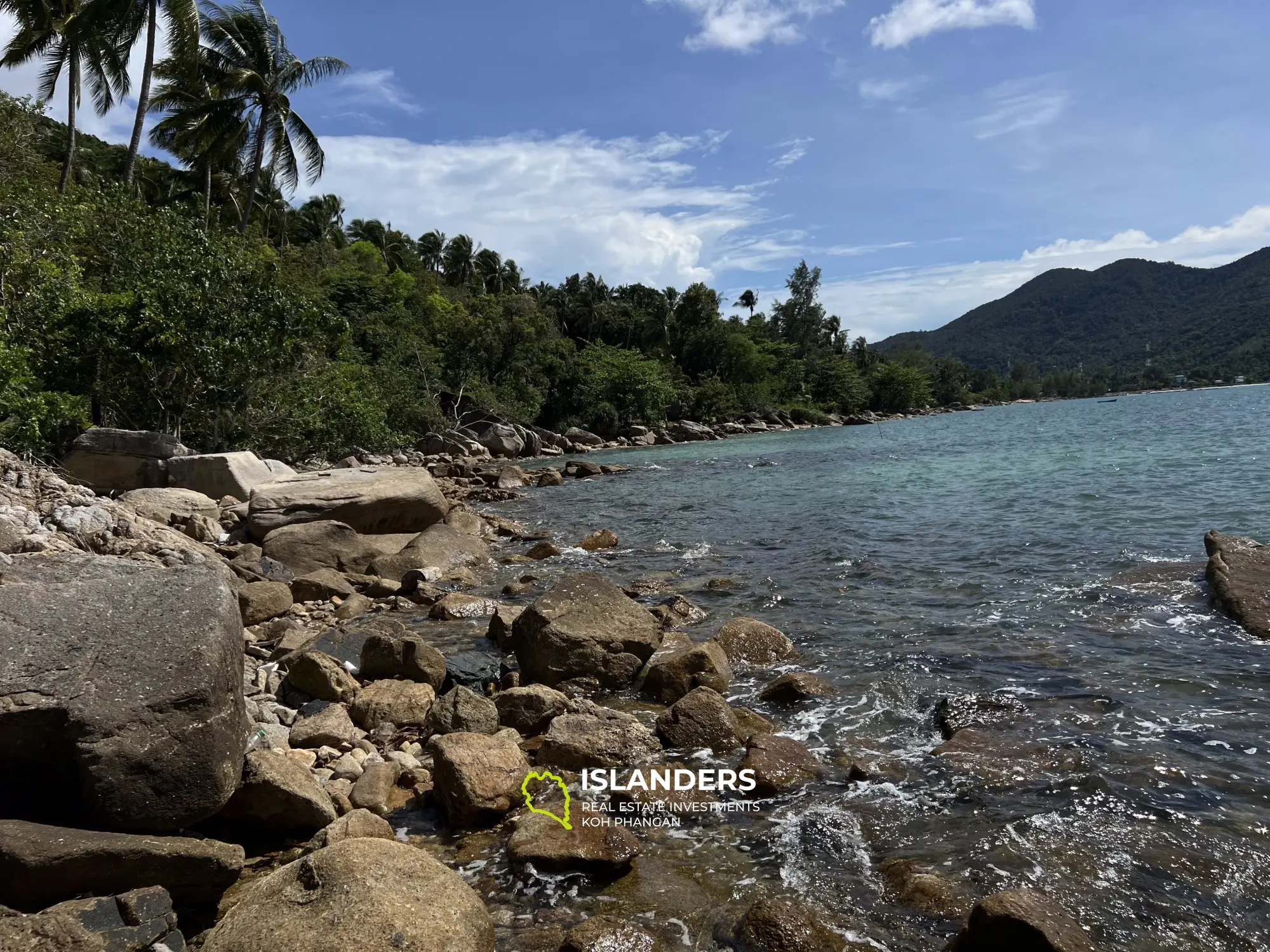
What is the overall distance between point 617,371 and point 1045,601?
50439 millimetres

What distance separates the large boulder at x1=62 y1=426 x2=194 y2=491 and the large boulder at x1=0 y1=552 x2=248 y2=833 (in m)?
10.4

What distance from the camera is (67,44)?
83.9ft

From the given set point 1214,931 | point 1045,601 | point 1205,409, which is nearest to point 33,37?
point 1045,601

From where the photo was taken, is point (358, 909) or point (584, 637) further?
point (584, 637)

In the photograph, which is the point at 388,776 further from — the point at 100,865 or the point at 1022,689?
the point at 1022,689

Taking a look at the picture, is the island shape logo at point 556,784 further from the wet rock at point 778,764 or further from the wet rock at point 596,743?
the wet rock at point 778,764

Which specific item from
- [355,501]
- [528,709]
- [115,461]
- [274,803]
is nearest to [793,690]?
[528,709]

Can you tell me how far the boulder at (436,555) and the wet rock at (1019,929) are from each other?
9.89m

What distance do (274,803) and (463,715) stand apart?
1.81m

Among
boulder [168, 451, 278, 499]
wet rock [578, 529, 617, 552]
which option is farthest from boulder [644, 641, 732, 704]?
boulder [168, 451, 278, 499]

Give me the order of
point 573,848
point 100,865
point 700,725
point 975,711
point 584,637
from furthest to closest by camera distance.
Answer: point 584,637
point 975,711
point 700,725
point 573,848
point 100,865

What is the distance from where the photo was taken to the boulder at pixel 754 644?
8.20 meters

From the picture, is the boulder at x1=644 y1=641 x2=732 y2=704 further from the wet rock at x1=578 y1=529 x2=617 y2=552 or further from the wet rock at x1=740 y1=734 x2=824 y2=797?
A: the wet rock at x1=578 y1=529 x2=617 y2=552

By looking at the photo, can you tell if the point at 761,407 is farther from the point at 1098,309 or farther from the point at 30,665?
the point at 1098,309
